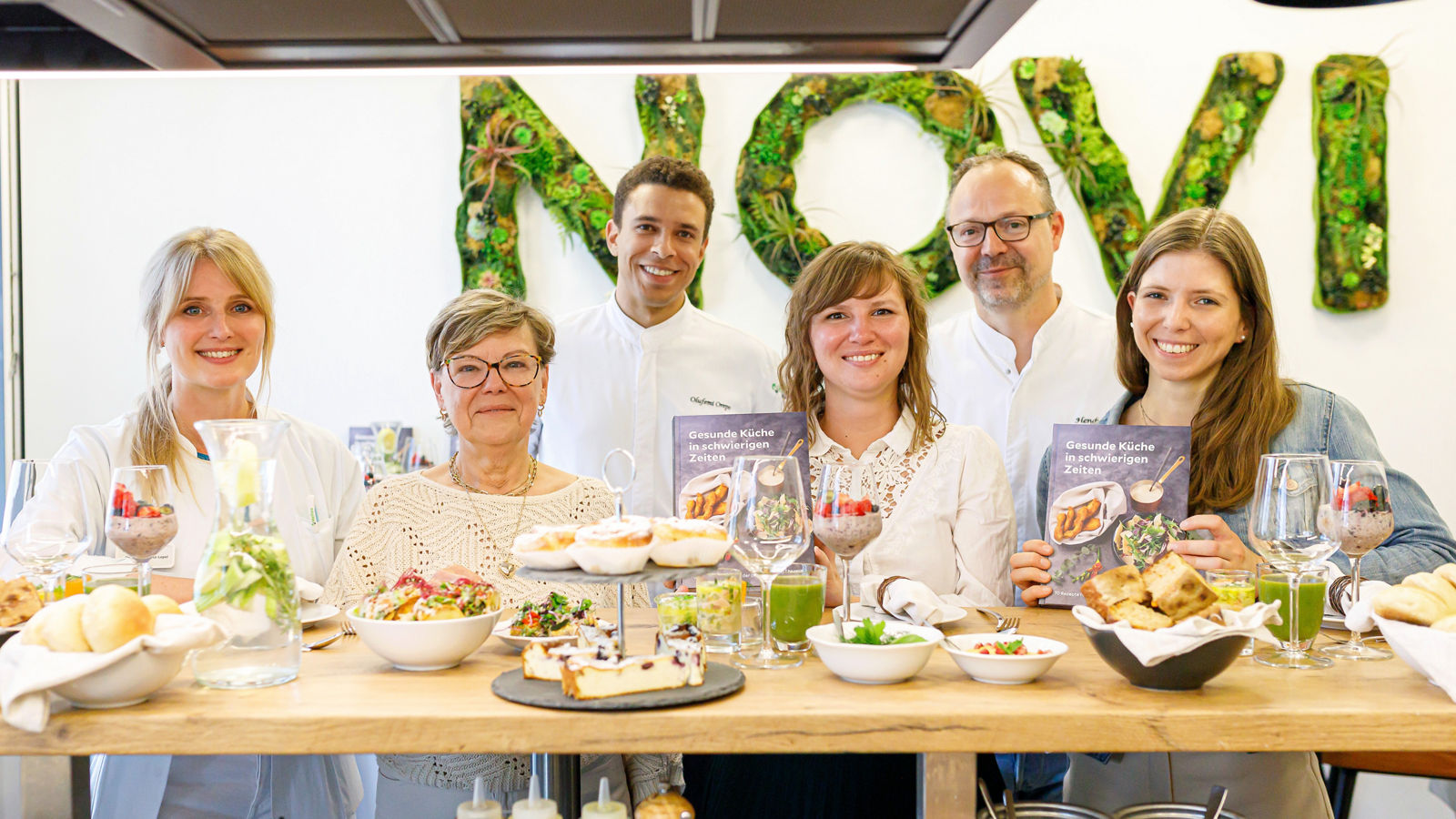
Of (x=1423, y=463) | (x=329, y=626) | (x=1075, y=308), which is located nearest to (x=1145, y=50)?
(x=1075, y=308)

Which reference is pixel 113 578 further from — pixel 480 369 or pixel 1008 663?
pixel 1008 663

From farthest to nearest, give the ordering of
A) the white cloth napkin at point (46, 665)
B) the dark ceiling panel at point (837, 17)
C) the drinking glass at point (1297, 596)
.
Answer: the dark ceiling panel at point (837, 17), the drinking glass at point (1297, 596), the white cloth napkin at point (46, 665)

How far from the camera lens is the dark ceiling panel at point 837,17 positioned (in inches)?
68.0

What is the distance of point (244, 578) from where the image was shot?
140 cm

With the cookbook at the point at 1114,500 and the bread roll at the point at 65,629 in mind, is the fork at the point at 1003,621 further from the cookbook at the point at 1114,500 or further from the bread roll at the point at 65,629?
the bread roll at the point at 65,629

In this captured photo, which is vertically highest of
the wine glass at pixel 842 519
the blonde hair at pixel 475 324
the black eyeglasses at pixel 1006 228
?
the black eyeglasses at pixel 1006 228

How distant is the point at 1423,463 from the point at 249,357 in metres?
4.46

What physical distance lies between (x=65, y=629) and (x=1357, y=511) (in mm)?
1807

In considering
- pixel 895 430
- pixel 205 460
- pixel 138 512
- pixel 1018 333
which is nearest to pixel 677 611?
pixel 138 512

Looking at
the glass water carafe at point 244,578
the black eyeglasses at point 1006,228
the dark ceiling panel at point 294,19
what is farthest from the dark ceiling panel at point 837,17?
the black eyeglasses at point 1006,228

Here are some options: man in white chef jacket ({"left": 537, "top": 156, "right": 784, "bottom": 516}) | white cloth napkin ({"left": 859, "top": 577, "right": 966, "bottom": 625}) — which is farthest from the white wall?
white cloth napkin ({"left": 859, "top": 577, "right": 966, "bottom": 625})

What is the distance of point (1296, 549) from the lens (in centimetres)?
161

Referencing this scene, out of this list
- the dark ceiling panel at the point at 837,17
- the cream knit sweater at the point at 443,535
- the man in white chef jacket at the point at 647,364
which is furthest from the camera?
the man in white chef jacket at the point at 647,364

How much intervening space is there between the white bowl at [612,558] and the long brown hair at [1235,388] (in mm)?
1419
